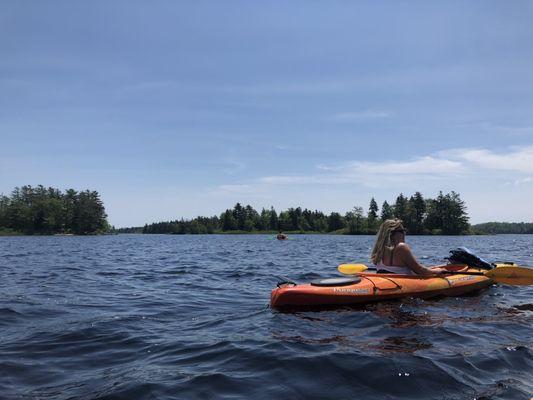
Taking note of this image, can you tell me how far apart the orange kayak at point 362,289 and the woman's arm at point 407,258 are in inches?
6.8

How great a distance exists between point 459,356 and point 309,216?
144535 millimetres

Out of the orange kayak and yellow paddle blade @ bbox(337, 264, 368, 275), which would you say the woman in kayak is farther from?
yellow paddle blade @ bbox(337, 264, 368, 275)

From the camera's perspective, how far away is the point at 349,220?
140250mm

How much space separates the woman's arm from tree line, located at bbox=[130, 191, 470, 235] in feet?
372

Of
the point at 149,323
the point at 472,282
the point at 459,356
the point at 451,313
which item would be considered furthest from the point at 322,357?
the point at 472,282

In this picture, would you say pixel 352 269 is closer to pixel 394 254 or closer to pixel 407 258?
pixel 394 254

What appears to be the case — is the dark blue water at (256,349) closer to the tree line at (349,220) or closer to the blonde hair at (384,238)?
the blonde hair at (384,238)

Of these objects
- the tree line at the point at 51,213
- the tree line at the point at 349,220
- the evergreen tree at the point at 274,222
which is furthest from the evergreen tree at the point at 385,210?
the tree line at the point at 51,213

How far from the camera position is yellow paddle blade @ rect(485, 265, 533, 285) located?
36.6 ft

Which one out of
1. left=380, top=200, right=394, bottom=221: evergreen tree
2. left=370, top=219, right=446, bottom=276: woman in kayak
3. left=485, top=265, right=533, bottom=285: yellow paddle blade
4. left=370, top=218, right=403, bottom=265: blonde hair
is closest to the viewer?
left=370, top=218, right=403, bottom=265: blonde hair

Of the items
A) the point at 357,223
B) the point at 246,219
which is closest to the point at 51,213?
the point at 246,219

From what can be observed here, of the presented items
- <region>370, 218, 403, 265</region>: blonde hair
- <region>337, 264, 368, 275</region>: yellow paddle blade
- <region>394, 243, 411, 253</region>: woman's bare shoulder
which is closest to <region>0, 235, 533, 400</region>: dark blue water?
<region>394, 243, 411, 253</region>: woman's bare shoulder

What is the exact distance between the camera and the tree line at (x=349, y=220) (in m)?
119

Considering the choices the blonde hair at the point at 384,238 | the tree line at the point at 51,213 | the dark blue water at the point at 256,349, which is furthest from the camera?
the tree line at the point at 51,213
